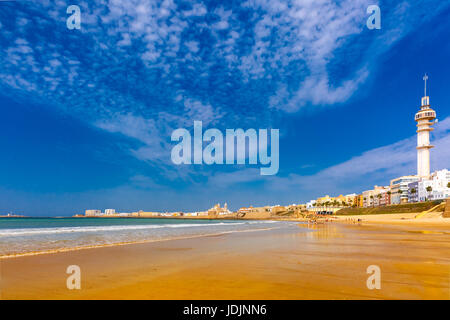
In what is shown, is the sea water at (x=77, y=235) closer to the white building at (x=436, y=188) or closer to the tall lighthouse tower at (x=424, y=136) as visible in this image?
the white building at (x=436, y=188)

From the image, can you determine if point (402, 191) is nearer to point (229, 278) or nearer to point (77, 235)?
point (77, 235)

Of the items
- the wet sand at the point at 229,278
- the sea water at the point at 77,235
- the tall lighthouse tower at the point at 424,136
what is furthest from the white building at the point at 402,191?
the wet sand at the point at 229,278

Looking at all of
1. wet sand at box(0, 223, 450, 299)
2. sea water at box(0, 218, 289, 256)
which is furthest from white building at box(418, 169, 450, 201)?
wet sand at box(0, 223, 450, 299)

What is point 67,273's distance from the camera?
24.9 ft

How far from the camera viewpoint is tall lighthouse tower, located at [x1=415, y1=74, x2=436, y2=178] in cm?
11756

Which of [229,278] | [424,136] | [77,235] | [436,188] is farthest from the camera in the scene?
[424,136]

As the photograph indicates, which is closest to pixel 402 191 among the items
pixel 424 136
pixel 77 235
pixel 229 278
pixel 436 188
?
pixel 436 188

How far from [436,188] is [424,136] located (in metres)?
42.0

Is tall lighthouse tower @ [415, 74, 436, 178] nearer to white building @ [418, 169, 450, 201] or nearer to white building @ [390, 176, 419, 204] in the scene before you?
white building @ [390, 176, 419, 204]

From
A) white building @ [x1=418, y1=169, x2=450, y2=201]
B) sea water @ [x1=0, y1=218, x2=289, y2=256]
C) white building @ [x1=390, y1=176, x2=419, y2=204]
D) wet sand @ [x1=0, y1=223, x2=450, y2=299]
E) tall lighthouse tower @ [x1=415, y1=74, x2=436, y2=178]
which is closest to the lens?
wet sand @ [x1=0, y1=223, x2=450, y2=299]

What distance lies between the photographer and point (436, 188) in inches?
3617

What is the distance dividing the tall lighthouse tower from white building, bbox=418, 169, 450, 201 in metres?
17.3
